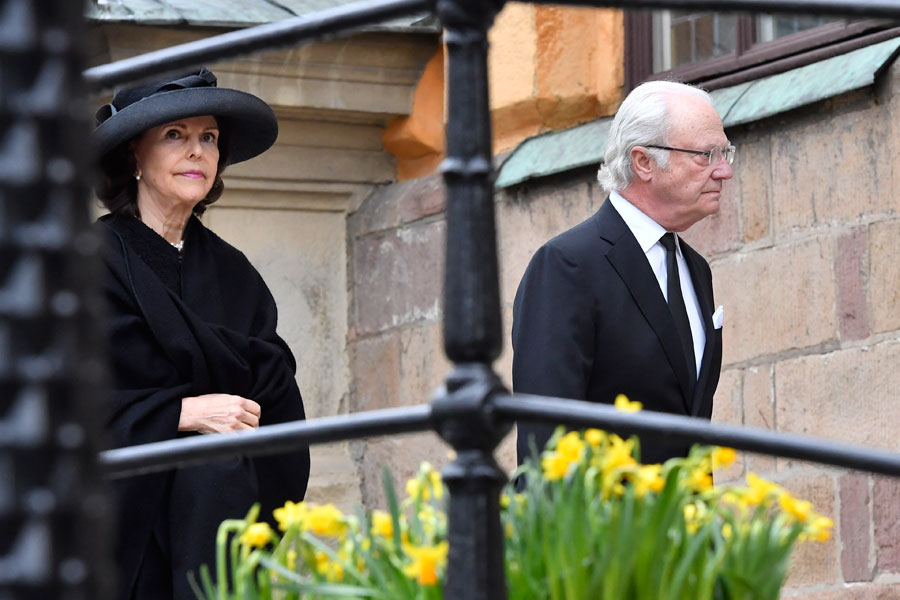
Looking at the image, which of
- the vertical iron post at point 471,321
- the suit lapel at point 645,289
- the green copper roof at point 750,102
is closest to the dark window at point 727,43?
the green copper roof at point 750,102

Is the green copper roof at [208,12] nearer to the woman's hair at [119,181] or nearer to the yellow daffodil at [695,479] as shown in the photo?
the woman's hair at [119,181]

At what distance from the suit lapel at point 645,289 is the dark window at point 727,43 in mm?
1463

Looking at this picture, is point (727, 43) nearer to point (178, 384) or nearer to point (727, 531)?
point (178, 384)

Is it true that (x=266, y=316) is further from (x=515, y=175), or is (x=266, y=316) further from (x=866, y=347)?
(x=515, y=175)

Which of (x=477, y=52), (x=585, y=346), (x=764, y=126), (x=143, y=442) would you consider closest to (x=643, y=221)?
(x=585, y=346)

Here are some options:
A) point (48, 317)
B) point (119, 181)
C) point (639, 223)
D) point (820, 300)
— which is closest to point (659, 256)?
point (639, 223)

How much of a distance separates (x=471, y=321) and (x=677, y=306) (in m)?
2.01

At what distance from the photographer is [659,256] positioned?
3604 mm

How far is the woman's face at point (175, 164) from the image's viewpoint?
11.8ft

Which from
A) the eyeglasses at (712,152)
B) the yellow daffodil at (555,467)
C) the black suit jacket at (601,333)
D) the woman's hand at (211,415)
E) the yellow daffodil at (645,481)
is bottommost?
the yellow daffodil at (645,481)

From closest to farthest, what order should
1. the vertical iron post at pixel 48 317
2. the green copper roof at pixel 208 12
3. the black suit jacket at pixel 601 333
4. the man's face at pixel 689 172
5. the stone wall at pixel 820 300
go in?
the vertical iron post at pixel 48 317, the black suit jacket at pixel 601 333, the man's face at pixel 689 172, the stone wall at pixel 820 300, the green copper roof at pixel 208 12

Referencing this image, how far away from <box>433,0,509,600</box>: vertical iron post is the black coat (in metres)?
1.85

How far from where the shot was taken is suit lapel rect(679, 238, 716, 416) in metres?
3.46

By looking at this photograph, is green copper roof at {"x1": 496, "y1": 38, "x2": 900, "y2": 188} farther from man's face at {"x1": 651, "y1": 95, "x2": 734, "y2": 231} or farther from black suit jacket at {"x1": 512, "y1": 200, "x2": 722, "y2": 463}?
black suit jacket at {"x1": 512, "y1": 200, "x2": 722, "y2": 463}
